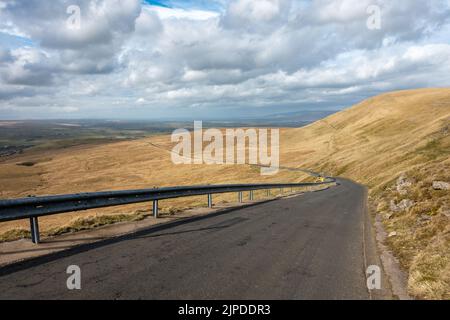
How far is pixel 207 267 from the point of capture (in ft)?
22.4

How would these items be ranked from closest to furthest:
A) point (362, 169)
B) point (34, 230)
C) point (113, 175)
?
point (34, 230) → point (362, 169) → point (113, 175)

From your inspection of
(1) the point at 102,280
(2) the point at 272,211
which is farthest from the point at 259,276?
(2) the point at 272,211

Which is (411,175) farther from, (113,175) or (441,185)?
(113,175)

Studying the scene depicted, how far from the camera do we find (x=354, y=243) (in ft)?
32.7

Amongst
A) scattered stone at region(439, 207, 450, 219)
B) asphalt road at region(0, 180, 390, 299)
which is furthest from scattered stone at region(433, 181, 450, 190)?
asphalt road at region(0, 180, 390, 299)

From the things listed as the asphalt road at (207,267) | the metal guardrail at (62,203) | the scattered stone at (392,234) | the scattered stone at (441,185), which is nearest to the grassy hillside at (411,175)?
the scattered stone at (392,234)

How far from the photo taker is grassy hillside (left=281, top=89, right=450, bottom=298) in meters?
7.49

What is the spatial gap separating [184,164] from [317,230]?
89.1 m

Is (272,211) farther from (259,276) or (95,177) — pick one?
(95,177)

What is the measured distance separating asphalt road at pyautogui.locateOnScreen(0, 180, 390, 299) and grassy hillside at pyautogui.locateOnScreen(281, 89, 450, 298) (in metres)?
0.93

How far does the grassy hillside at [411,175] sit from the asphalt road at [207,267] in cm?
93

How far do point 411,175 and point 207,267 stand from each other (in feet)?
56.2

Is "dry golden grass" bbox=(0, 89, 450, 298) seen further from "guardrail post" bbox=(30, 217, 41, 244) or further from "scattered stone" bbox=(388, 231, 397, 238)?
"guardrail post" bbox=(30, 217, 41, 244)

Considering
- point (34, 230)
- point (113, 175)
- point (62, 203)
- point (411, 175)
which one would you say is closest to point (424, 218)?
point (411, 175)
